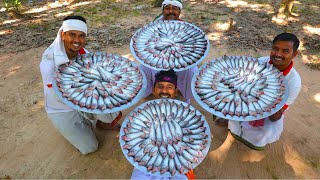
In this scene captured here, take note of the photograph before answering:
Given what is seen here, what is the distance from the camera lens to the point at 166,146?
2.47 m

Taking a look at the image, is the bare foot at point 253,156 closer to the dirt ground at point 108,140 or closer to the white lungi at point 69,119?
the dirt ground at point 108,140

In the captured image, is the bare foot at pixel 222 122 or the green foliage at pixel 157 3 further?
the green foliage at pixel 157 3

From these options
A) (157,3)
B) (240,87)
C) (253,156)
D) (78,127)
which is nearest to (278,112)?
(240,87)

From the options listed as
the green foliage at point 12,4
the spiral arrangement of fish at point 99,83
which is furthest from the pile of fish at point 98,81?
the green foliage at point 12,4

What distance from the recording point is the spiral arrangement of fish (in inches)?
109

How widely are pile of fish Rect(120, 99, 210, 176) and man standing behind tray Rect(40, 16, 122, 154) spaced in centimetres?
100

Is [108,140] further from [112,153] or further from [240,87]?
[240,87]

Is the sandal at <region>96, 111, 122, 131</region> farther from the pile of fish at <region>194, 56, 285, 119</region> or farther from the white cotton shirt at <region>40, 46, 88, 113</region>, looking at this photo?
the pile of fish at <region>194, 56, 285, 119</region>

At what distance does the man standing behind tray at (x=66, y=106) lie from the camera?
10.1 feet

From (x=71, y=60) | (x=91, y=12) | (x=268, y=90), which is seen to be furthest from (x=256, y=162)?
(x=91, y=12)

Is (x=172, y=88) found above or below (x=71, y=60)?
below

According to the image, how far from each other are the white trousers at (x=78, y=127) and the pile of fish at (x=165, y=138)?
3.21ft

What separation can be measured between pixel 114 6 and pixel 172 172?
6774 mm

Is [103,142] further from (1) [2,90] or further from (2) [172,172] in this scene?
(1) [2,90]
